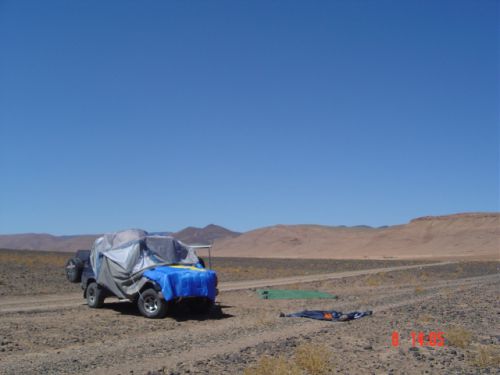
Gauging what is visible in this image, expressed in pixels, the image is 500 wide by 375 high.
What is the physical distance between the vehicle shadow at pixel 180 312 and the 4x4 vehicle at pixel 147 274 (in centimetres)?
33

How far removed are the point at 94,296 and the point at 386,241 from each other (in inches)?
4440

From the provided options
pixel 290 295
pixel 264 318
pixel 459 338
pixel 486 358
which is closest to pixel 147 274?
pixel 264 318

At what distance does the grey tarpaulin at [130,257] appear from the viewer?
1533cm

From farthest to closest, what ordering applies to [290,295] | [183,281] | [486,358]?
[290,295] < [183,281] < [486,358]

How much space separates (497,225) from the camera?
116 metres

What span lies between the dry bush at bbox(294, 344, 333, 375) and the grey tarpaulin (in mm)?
6744

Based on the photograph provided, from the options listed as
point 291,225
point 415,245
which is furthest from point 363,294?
point 291,225

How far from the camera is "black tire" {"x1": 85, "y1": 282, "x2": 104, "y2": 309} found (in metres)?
16.6

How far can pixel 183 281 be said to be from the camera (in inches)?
570

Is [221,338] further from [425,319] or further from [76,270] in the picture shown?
[76,270]

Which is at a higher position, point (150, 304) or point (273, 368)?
point (150, 304)

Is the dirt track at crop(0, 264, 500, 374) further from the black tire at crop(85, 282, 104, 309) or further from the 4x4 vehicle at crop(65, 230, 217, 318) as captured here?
the 4x4 vehicle at crop(65, 230, 217, 318)

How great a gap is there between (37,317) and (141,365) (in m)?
7.08

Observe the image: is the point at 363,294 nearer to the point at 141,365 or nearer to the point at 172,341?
the point at 172,341
